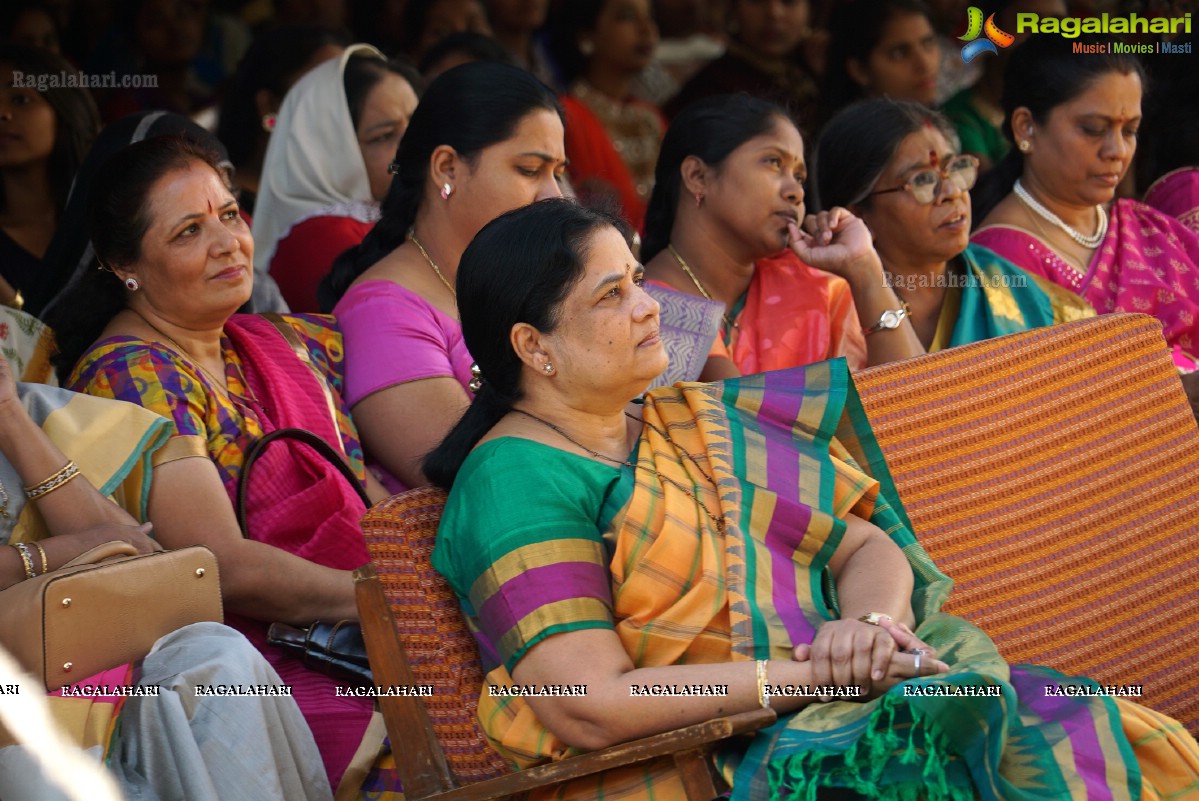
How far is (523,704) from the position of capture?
98.8 inches

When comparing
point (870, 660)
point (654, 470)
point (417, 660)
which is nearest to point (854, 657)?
point (870, 660)

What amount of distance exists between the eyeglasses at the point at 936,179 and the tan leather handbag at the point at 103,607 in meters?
2.31

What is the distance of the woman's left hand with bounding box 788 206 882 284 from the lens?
382 cm

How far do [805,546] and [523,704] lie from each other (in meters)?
0.59

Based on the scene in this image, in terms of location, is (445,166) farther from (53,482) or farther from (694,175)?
(53,482)

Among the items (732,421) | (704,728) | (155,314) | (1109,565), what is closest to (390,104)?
(155,314)

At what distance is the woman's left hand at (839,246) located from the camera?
3.82 meters

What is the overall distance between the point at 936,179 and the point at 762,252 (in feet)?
1.82

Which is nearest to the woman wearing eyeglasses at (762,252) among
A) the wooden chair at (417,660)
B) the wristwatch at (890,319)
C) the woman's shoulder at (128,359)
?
the wristwatch at (890,319)

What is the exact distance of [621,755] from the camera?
7.48 ft

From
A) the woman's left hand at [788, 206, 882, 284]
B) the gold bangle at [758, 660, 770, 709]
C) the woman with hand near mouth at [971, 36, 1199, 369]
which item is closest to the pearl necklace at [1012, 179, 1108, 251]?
the woman with hand near mouth at [971, 36, 1199, 369]

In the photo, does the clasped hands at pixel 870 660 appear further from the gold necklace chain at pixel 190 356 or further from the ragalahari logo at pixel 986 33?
the ragalahari logo at pixel 986 33

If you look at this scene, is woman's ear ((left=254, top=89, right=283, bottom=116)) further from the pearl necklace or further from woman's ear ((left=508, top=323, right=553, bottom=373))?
Result: woman's ear ((left=508, top=323, right=553, bottom=373))

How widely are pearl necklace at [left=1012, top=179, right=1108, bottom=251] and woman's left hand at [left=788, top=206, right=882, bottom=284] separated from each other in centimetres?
93
